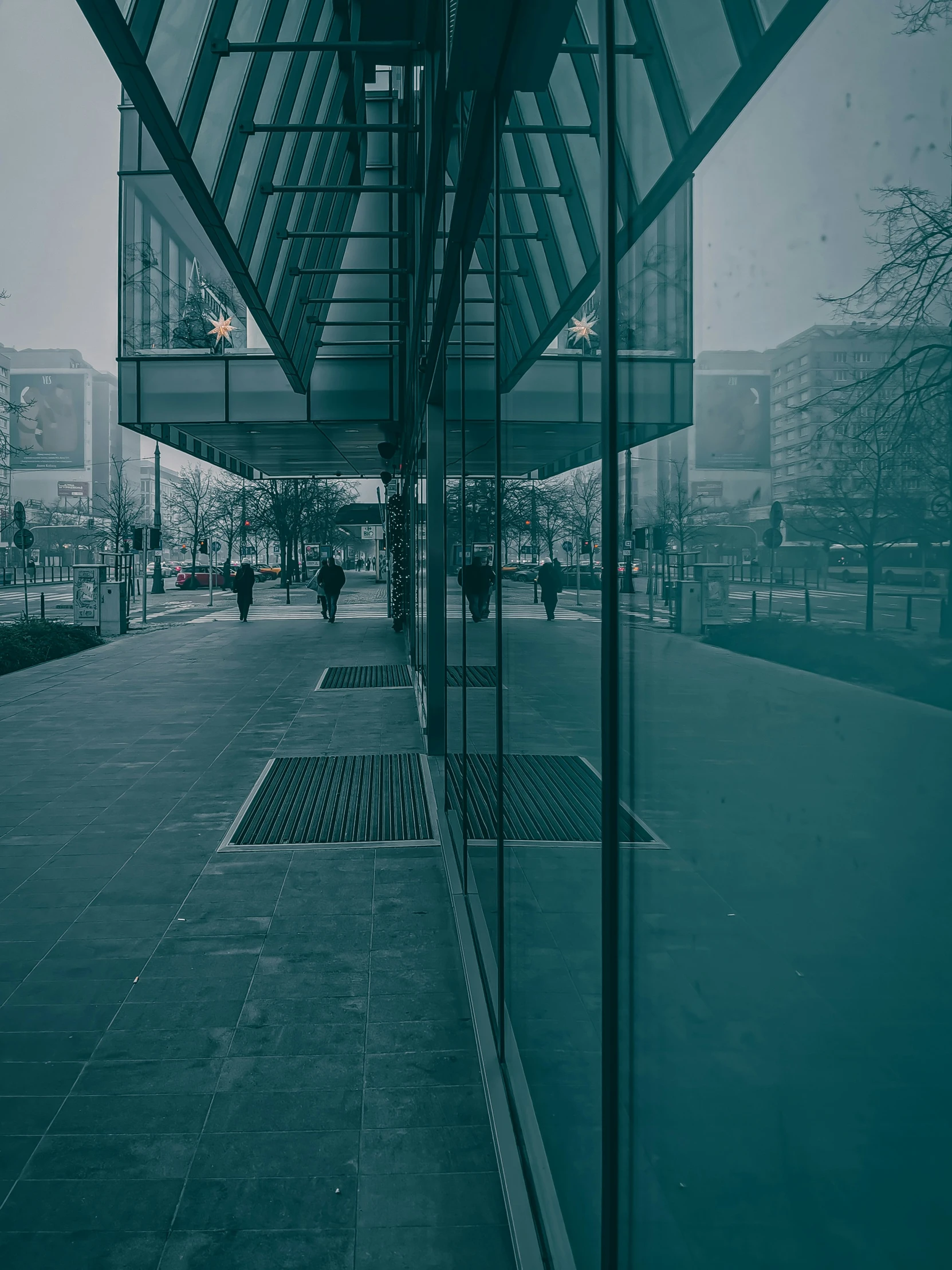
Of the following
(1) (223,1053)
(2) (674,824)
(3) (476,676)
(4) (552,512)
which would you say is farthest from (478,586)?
(2) (674,824)

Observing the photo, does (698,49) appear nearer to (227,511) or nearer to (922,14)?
(922,14)

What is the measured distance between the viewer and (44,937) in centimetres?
542

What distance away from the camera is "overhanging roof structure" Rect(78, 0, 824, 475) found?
4.47ft

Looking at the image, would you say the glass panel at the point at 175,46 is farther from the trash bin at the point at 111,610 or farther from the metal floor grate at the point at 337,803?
the trash bin at the point at 111,610

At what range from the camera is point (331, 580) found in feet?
96.9

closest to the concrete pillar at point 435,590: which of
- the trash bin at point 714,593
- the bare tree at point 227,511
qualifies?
the trash bin at point 714,593

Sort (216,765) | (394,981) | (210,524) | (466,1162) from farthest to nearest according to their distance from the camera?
(210,524) → (216,765) → (394,981) → (466,1162)

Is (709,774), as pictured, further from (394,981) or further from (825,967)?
(394,981)

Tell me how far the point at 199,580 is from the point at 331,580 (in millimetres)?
30748

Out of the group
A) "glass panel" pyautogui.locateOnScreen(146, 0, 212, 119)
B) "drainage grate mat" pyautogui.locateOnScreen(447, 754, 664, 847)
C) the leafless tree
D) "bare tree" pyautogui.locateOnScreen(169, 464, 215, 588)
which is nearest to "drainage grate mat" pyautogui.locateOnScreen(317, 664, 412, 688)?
"glass panel" pyautogui.locateOnScreen(146, 0, 212, 119)

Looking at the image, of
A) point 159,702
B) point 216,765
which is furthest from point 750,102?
point 159,702

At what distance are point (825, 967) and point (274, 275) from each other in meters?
12.1

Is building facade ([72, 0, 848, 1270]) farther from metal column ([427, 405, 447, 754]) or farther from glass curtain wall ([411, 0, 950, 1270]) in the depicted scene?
metal column ([427, 405, 447, 754])

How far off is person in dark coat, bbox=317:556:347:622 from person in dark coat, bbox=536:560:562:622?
1049 inches
